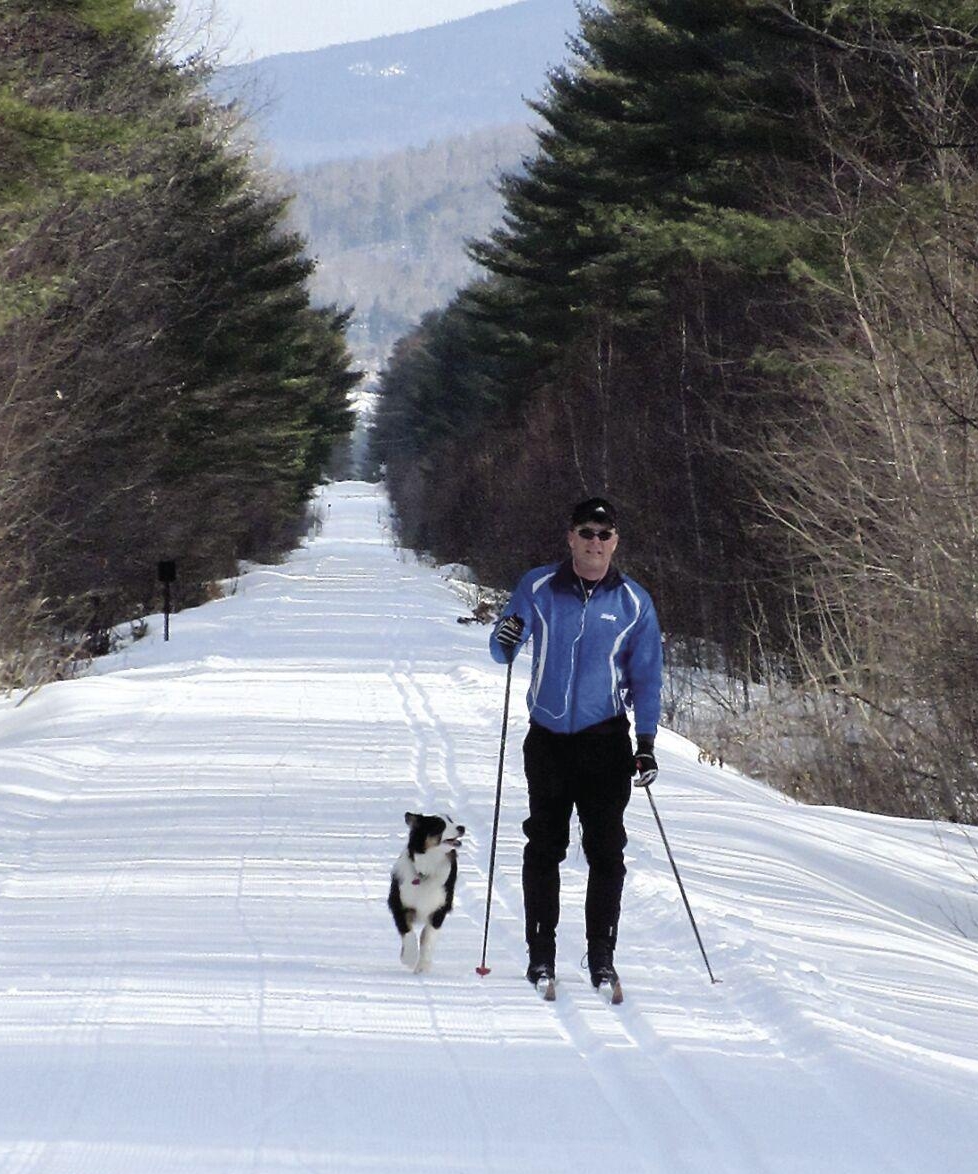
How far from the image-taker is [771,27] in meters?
19.0

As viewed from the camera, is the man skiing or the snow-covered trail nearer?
the snow-covered trail

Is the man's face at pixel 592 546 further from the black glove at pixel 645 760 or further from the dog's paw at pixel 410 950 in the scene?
the dog's paw at pixel 410 950

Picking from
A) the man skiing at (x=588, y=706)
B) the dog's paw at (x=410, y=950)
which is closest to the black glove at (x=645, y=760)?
the man skiing at (x=588, y=706)

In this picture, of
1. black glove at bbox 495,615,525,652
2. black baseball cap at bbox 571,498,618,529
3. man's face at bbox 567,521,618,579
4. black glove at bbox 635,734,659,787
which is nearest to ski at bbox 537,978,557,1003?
black glove at bbox 635,734,659,787

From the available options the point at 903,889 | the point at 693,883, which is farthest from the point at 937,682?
the point at 693,883

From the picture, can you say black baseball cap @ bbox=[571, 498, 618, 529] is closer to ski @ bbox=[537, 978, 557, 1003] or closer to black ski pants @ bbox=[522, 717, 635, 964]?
black ski pants @ bbox=[522, 717, 635, 964]

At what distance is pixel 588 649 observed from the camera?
23.3ft

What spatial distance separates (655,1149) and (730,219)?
53.8ft

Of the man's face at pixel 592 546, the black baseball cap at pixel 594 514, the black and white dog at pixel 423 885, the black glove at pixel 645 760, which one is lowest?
the black and white dog at pixel 423 885

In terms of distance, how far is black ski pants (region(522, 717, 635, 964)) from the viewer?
716 centimetres

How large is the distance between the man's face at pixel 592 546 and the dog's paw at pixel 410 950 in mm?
1795

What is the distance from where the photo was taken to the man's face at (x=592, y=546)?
7.07 m

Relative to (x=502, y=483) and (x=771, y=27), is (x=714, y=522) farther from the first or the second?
(x=502, y=483)

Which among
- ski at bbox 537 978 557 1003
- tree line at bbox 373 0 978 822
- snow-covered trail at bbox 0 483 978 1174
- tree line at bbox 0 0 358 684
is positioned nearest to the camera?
snow-covered trail at bbox 0 483 978 1174
